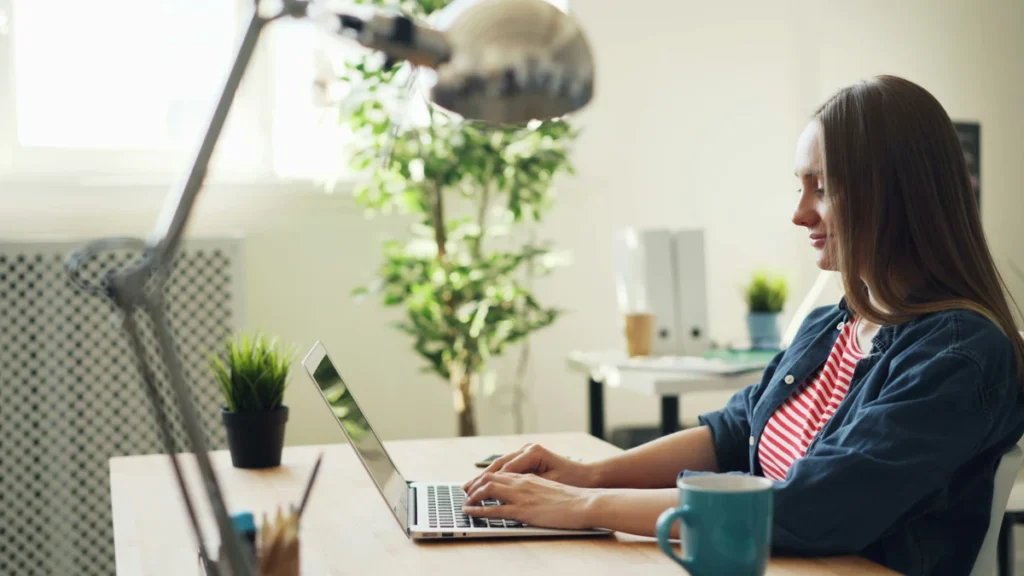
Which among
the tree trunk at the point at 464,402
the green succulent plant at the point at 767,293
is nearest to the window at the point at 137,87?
the tree trunk at the point at 464,402

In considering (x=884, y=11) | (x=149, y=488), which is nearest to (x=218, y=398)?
(x=149, y=488)

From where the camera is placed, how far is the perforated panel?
8.48 feet

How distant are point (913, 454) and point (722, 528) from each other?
0.33m

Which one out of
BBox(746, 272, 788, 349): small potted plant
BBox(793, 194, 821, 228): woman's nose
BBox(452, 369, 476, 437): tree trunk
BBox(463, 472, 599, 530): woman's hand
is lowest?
BBox(452, 369, 476, 437): tree trunk

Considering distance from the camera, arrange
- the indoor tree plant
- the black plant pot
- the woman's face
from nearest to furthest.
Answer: the woman's face < the black plant pot < the indoor tree plant

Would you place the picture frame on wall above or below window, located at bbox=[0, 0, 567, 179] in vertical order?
below

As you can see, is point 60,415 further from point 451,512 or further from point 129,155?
point 451,512

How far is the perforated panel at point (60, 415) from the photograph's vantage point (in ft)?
8.48

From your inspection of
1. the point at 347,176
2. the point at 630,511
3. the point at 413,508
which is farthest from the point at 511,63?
the point at 347,176

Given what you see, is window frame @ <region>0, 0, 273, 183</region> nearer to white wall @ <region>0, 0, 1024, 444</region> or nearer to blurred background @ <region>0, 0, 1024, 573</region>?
blurred background @ <region>0, 0, 1024, 573</region>

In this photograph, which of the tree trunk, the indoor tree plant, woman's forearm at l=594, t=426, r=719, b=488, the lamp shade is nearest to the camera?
the lamp shade

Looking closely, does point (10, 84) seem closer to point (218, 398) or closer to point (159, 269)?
point (218, 398)

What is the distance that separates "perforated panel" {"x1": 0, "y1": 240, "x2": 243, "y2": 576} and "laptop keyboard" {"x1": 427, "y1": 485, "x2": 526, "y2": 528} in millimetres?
1437

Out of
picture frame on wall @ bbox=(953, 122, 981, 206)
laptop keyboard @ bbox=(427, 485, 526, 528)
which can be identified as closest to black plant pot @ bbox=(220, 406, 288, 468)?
laptop keyboard @ bbox=(427, 485, 526, 528)
